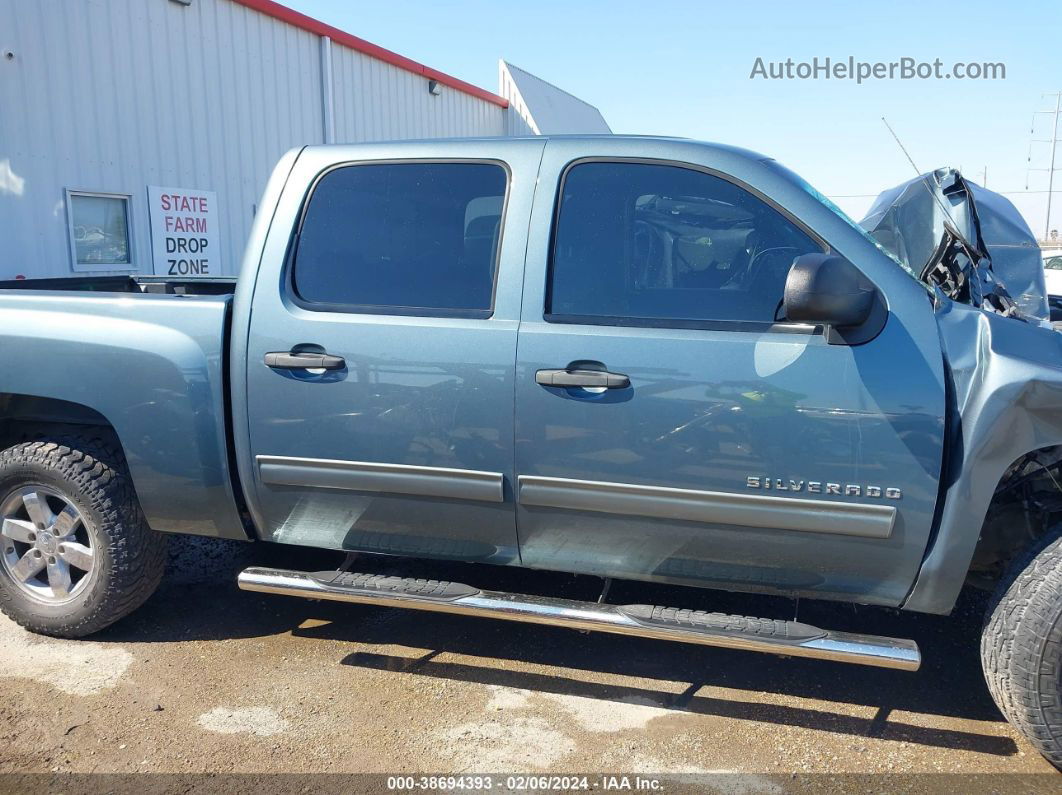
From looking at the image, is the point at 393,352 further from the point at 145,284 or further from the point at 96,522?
the point at 145,284

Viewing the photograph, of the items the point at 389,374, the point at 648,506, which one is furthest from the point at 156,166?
the point at 648,506

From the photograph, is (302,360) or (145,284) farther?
(145,284)

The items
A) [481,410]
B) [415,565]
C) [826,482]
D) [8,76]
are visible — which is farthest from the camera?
[8,76]

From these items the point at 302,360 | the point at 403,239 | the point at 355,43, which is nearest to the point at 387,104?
the point at 355,43

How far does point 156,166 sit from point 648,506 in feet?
24.2

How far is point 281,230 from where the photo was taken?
10.5ft

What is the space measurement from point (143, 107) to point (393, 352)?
6637mm

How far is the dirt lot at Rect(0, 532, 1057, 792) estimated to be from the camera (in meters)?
2.76

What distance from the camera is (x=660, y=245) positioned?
2.91 m

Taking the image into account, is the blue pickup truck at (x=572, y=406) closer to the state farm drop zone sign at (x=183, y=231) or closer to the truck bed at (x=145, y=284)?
the truck bed at (x=145, y=284)

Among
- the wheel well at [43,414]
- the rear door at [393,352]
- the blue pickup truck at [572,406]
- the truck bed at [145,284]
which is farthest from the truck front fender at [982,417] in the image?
the truck bed at [145,284]

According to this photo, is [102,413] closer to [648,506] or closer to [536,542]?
[536,542]

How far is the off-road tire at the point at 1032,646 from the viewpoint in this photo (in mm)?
2506

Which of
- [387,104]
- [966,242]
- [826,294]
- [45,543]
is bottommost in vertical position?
[45,543]
